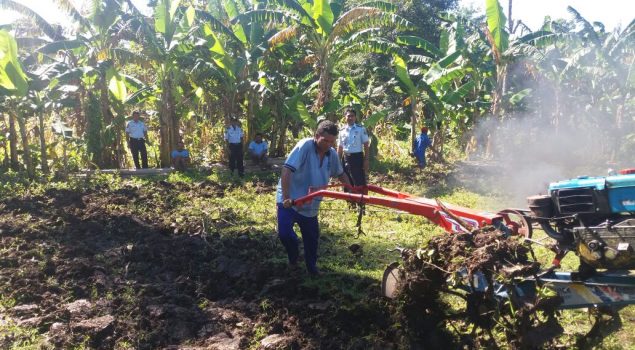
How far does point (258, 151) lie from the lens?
12.3 metres

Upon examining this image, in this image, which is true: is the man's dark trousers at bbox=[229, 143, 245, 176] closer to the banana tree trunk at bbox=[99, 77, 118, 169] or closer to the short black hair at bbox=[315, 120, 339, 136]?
the banana tree trunk at bbox=[99, 77, 118, 169]

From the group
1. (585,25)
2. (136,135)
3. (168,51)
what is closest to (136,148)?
(136,135)

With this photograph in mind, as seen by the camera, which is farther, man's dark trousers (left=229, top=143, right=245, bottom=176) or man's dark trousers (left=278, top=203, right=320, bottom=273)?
man's dark trousers (left=229, top=143, right=245, bottom=176)

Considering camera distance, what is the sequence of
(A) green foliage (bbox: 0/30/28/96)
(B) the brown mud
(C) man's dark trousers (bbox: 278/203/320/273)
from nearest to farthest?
(B) the brown mud
(C) man's dark trousers (bbox: 278/203/320/273)
(A) green foliage (bbox: 0/30/28/96)

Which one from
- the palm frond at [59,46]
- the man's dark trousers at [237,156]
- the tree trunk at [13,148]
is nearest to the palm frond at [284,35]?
the man's dark trousers at [237,156]

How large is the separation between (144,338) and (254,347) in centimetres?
81

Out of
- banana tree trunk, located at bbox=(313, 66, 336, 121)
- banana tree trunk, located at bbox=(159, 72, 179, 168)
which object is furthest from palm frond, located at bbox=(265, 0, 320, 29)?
banana tree trunk, located at bbox=(159, 72, 179, 168)

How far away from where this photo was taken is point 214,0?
1288 centimetres

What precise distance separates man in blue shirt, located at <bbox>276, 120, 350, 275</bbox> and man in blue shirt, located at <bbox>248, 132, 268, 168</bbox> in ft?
24.5

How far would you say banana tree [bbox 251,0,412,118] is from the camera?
11.5 m

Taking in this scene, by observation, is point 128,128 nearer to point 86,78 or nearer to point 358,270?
point 86,78

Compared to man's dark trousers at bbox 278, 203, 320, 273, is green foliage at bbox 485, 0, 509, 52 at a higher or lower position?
higher

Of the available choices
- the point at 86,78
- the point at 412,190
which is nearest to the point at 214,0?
the point at 86,78

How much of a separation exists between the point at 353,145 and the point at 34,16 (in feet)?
26.3
